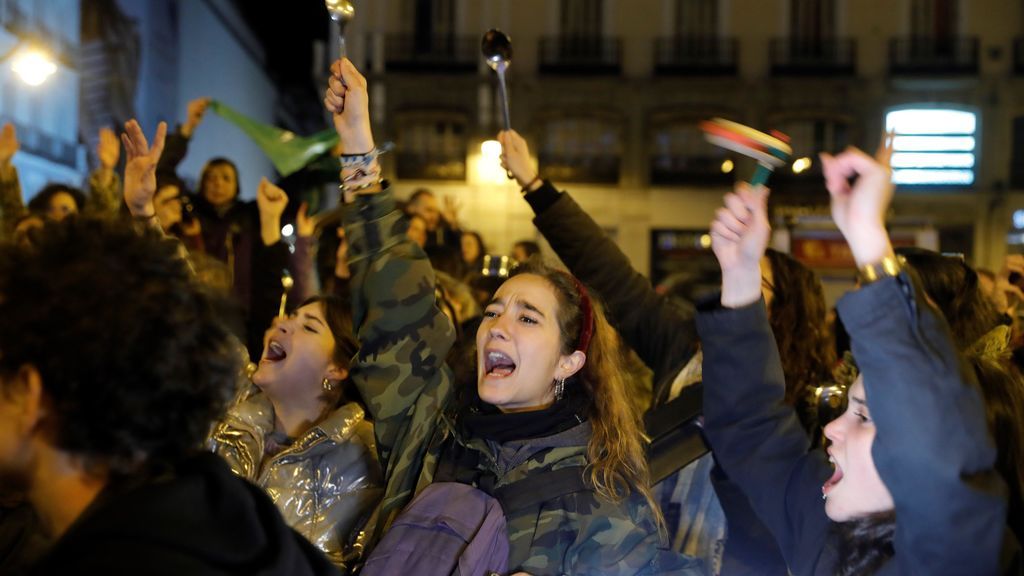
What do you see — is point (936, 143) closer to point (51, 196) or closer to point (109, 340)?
point (51, 196)

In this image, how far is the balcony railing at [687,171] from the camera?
22.5 m

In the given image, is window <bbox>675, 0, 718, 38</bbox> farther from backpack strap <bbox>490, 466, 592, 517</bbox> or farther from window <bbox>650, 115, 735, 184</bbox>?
backpack strap <bbox>490, 466, 592, 517</bbox>

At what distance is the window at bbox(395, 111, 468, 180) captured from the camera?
2259 centimetres

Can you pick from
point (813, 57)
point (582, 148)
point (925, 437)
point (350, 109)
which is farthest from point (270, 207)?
point (813, 57)

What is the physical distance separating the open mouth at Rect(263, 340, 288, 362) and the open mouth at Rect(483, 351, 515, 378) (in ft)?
2.22

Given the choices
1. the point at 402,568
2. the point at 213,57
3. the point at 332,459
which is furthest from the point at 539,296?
the point at 213,57

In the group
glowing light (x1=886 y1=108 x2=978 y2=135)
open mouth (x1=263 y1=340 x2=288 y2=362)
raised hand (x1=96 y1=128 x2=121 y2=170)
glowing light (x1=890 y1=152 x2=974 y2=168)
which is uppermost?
glowing light (x1=886 y1=108 x2=978 y2=135)

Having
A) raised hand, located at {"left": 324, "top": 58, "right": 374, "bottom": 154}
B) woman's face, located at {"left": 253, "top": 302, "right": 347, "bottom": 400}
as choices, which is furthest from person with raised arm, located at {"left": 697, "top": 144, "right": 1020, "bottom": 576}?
woman's face, located at {"left": 253, "top": 302, "right": 347, "bottom": 400}

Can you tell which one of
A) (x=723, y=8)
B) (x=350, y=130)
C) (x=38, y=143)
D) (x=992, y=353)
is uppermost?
(x=723, y=8)

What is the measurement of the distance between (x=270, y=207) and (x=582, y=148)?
1817 centimetres

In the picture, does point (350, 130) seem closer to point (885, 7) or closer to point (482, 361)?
point (482, 361)

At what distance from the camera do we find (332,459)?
106 inches

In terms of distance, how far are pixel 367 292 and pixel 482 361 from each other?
40 cm

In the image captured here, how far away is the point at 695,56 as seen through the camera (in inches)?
906
